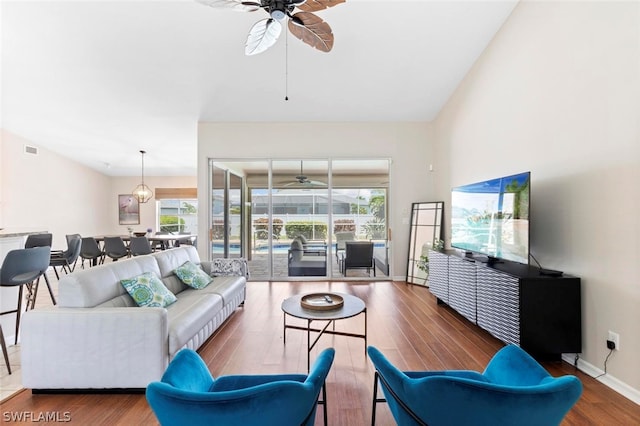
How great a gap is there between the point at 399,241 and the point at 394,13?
3.73m

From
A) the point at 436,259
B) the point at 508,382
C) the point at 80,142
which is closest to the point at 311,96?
the point at 436,259

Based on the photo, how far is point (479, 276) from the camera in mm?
3188

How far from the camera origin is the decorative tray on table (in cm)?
258

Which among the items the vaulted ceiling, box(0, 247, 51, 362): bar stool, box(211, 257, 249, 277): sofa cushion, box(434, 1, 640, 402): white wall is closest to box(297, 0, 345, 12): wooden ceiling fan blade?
the vaulted ceiling

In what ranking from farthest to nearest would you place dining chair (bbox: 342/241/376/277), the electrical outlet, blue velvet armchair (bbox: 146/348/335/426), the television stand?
dining chair (bbox: 342/241/376/277) → the television stand → the electrical outlet → blue velvet armchair (bbox: 146/348/335/426)

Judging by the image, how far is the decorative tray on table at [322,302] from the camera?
2.58m

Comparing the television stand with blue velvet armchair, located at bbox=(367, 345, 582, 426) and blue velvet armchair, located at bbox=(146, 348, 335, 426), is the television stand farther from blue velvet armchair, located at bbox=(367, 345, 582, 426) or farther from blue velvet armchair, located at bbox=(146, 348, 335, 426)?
blue velvet armchair, located at bbox=(146, 348, 335, 426)

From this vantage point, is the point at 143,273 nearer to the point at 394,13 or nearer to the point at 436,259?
the point at 436,259

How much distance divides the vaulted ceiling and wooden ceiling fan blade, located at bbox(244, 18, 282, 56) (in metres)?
1.33

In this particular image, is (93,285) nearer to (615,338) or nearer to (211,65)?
(211,65)

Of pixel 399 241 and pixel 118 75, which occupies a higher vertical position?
pixel 118 75

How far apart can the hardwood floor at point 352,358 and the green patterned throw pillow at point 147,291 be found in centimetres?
62

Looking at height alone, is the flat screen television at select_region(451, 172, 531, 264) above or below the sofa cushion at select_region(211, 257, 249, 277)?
above

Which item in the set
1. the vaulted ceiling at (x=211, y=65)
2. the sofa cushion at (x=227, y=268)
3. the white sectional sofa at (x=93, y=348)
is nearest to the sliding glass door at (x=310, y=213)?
the vaulted ceiling at (x=211, y=65)
